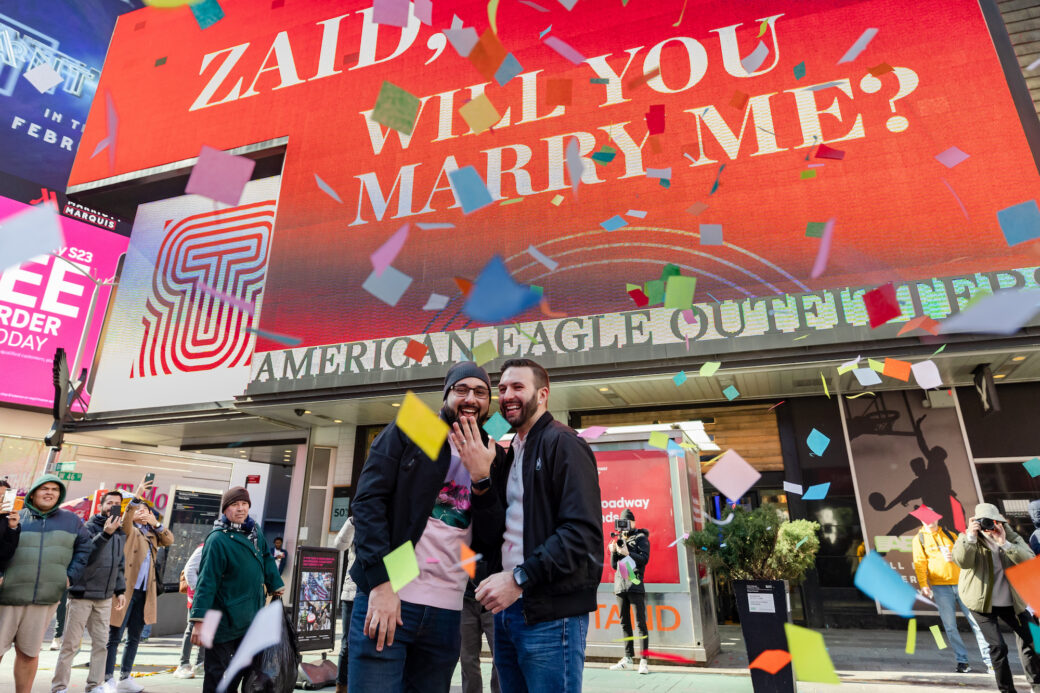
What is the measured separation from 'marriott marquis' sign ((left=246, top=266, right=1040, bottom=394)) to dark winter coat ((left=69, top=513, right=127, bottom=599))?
4207 mm

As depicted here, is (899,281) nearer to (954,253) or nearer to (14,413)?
(954,253)

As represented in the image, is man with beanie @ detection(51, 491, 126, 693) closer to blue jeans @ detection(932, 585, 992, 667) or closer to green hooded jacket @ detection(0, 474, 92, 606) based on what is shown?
green hooded jacket @ detection(0, 474, 92, 606)

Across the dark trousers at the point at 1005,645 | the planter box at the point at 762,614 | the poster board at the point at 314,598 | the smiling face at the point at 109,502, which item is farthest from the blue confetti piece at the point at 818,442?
the smiling face at the point at 109,502

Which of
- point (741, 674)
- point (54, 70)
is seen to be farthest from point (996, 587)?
point (54, 70)

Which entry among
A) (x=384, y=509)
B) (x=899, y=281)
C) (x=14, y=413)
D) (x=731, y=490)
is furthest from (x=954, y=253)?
(x=14, y=413)

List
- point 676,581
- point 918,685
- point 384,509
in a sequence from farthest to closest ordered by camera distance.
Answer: point 676,581 < point 918,685 < point 384,509

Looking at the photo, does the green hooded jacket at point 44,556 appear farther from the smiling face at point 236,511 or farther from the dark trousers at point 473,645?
the dark trousers at point 473,645

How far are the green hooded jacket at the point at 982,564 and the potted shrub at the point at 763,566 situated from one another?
128 cm

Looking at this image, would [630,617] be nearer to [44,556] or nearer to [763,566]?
[763,566]

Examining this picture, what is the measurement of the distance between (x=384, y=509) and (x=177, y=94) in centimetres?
→ 1559

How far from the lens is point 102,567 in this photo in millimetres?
5219

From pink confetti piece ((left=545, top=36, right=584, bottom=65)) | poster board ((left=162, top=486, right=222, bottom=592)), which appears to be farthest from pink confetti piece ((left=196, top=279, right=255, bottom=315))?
pink confetti piece ((left=545, top=36, right=584, bottom=65))

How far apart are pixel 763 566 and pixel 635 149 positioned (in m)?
7.00

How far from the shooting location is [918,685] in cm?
518
